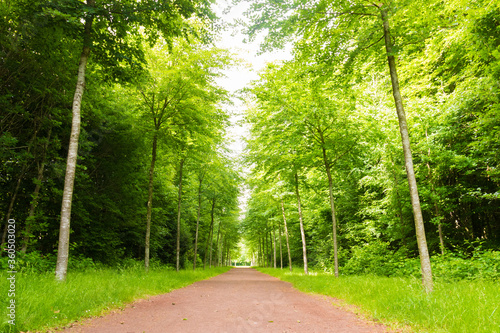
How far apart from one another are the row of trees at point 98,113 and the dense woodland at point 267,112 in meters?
0.07

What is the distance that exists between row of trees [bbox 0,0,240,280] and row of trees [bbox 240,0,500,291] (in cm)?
292

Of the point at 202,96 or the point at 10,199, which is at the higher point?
the point at 202,96

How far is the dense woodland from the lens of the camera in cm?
680

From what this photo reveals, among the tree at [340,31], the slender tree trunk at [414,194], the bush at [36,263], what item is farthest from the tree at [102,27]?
the slender tree trunk at [414,194]

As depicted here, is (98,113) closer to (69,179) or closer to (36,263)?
(69,179)

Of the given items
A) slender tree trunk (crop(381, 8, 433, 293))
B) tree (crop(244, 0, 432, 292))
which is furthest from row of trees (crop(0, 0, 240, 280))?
slender tree trunk (crop(381, 8, 433, 293))

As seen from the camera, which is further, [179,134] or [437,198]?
[179,134]

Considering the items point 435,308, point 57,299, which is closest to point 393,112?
point 435,308

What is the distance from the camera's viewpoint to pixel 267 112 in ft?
40.0

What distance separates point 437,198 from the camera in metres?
11.1

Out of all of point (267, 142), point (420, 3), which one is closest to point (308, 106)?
point (267, 142)

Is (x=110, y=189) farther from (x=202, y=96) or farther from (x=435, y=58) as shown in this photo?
(x=435, y=58)

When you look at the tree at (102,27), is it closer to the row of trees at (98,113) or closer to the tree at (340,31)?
the row of trees at (98,113)

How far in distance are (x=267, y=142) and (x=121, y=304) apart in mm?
8797
